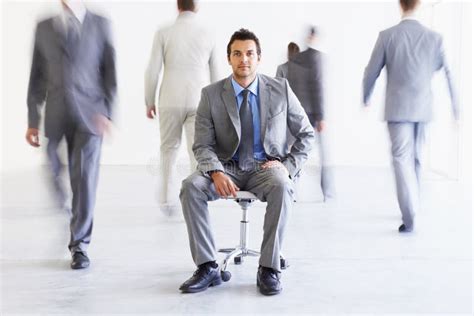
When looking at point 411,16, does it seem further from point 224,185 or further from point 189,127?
point 224,185

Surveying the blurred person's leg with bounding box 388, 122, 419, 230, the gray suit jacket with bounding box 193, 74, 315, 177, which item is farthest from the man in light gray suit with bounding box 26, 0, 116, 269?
the blurred person's leg with bounding box 388, 122, 419, 230

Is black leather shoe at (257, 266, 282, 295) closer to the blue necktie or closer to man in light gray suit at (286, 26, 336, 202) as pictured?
the blue necktie

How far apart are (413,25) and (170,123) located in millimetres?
1808

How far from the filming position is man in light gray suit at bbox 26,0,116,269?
3867 millimetres

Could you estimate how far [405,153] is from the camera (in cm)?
493

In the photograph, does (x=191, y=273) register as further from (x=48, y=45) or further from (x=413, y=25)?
(x=413, y=25)

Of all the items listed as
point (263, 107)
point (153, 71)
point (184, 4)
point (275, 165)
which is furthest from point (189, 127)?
point (275, 165)

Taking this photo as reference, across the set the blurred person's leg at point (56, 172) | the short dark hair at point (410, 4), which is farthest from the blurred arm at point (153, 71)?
the short dark hair at point (410, 4)

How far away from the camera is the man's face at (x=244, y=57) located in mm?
3566

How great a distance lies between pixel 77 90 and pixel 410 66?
2256 millimetres

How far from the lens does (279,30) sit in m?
5.11

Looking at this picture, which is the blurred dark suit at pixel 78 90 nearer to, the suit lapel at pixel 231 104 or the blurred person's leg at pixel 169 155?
the suit lapel at pixel 231 104

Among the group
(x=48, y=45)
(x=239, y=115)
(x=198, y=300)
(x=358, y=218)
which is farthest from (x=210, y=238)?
(x=358, y=218)

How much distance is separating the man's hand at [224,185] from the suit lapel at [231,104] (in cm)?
27
